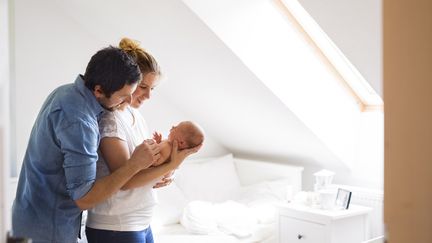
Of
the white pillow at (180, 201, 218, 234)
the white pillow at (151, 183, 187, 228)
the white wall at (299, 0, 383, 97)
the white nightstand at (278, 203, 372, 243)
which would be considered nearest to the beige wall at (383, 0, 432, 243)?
the white wall at (299, 0, 383, 97)

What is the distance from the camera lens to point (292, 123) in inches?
126

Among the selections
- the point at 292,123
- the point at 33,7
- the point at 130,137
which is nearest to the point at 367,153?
the point at 292,123

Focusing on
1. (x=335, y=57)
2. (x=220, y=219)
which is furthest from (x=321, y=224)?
(x=335, y=57)

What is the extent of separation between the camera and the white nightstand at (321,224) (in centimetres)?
290

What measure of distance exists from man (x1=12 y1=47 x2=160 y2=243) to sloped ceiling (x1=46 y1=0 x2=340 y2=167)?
1235 millimetres

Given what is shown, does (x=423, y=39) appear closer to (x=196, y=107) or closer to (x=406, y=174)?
(x=406, y=174)

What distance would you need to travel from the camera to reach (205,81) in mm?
3277

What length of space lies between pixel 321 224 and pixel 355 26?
1.28 m

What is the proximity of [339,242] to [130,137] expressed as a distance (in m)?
1.82

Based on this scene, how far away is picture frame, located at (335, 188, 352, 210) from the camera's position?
3.02 meters

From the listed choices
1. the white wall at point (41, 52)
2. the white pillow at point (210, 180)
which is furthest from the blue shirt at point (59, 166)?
the white pillow at point (210, 180)

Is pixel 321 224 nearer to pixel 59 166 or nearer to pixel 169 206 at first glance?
pixel 169 206

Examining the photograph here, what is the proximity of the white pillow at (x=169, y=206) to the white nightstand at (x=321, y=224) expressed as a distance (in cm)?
78

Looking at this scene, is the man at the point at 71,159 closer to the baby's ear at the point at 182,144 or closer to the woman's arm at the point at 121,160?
the woman's arm at the point at 121,160
